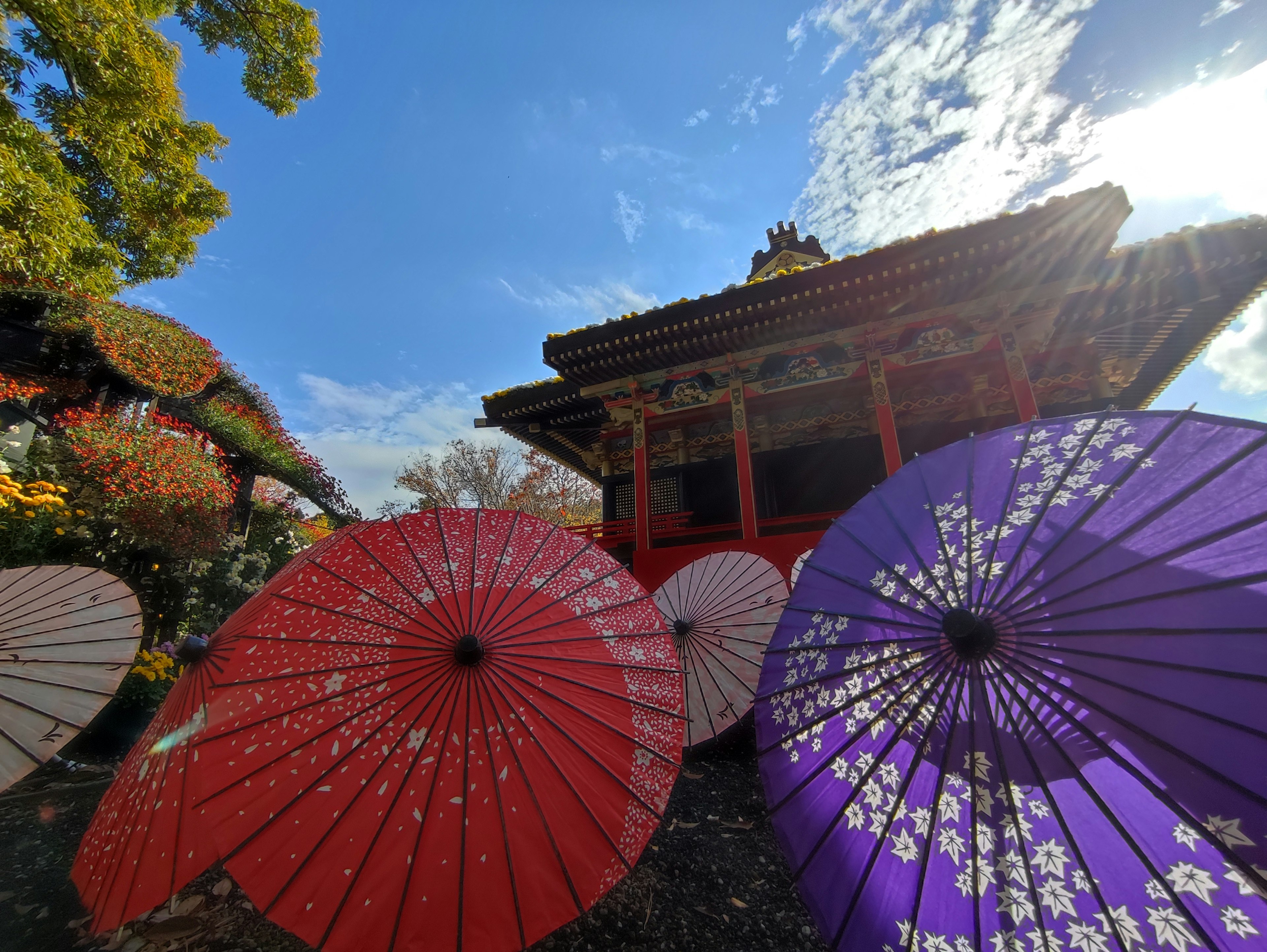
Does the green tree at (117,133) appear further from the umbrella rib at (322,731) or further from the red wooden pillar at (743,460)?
the red wooden pillar at (743,460)

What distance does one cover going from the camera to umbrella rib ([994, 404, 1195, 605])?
132 cm

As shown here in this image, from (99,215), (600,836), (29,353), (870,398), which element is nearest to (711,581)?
(600,836)

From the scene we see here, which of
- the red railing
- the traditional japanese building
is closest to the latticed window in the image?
the traditional japanese building

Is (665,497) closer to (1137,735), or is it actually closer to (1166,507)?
(1166,507)

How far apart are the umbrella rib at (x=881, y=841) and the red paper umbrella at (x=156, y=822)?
1859 mm

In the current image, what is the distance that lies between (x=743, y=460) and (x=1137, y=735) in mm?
6826

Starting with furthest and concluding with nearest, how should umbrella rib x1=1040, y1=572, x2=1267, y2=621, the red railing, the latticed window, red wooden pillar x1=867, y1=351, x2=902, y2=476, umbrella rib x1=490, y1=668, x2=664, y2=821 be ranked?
the latticed window
the red railing
red wooden pillar x1=867, y1=351, x2=902, y2=476
umbrella rib x1=490, y1=668, x2=664, y2=821
umbrella rib x1=1040, y1=572, x2=1267, y2=621

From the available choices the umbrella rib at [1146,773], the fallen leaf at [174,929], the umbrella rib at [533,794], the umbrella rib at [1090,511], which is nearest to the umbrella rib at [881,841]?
the umbrella rib at [1146,773]

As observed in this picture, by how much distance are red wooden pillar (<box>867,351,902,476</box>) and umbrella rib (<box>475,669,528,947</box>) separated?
6.60 meters

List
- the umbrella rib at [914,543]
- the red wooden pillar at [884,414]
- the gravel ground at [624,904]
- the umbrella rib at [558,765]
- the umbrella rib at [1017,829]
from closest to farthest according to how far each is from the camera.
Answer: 1. the umbrella rib at [1017,829]
2. the umbrella rib at [914,543]
3. the umbrella rib at [558,765]
4. the gravel ground at [624,904]
5. the red wooden pillar at [884,414]

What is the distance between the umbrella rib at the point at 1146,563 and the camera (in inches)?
43.7

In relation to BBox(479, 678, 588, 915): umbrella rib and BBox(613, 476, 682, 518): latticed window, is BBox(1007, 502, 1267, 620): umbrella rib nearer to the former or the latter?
BBox(479, 678, 588, 915): umbrella rib

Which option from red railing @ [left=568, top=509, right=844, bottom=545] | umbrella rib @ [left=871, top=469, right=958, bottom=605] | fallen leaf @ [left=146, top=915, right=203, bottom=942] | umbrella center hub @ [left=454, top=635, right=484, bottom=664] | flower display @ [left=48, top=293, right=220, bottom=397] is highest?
flower display @ [left=48, top=293, right=220, bottom=397]

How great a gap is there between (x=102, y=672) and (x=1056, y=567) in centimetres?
457
